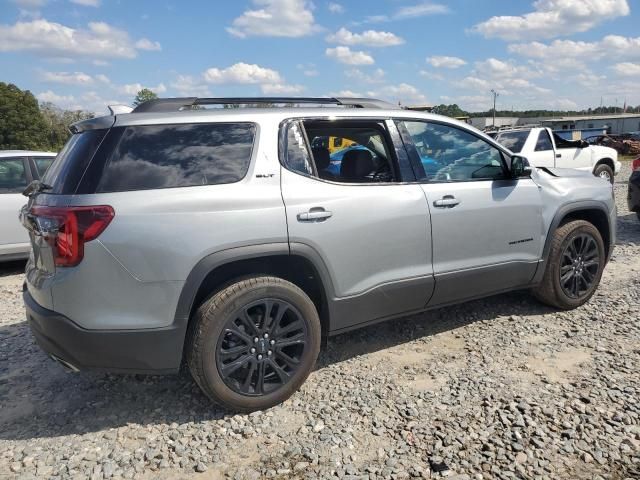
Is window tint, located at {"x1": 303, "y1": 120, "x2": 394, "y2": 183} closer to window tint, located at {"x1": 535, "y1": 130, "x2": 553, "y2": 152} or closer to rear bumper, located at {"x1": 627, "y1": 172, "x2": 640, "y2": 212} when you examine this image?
rear bumper, located at {"x1": 627, "y1": 172, "x2": 640, "y2": 212}

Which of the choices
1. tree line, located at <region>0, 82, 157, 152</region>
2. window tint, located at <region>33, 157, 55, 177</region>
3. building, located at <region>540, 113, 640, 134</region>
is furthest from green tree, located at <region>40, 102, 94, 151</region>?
building, located at <region>540, 113, 640, 134</region>

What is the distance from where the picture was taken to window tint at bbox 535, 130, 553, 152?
10.5m

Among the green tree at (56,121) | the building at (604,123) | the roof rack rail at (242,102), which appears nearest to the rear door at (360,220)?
the roof rack rail at (242,102)

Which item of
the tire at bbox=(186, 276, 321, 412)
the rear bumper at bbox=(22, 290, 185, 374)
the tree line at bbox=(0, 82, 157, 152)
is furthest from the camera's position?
the tree line at bbox=(0, 82, 157, 152)

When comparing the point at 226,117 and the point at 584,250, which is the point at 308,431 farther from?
the point at 584,250

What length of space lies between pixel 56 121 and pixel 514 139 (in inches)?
2474

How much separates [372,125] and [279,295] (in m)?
1.44

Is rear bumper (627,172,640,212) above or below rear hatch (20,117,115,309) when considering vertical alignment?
below

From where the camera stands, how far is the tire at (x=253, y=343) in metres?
2.86

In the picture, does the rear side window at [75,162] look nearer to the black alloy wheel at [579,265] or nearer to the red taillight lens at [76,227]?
the red taillight lens at [76,227]

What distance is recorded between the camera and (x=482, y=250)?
3.87m

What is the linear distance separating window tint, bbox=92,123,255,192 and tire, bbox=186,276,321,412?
0.68 metres

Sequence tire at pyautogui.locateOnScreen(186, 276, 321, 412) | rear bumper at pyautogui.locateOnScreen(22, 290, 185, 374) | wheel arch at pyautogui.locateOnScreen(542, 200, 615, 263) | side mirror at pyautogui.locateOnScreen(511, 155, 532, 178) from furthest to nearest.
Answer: wheel arch at pyautogui.locateOnScreen(542, 200, 615, 263)
side mirror at pyautogui.locateOnScreen(511, 155, 532, 178)
tire at pyautogui.locateOnScreen(186, 276, 321, 412)
rear bumper at pyautogui.locateOnScreen(22, 290, 185, 374)

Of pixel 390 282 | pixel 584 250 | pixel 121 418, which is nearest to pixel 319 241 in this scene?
pixel 390 282
